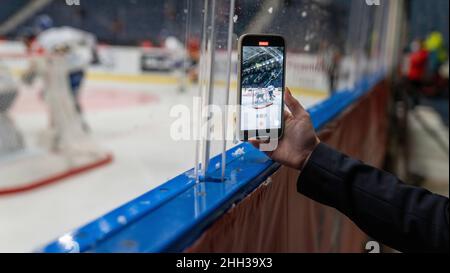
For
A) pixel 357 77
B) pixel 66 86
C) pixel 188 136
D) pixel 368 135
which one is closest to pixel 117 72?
pixel 66 86

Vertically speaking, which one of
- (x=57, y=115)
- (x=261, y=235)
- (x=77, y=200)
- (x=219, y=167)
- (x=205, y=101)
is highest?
(x=205, y=101)

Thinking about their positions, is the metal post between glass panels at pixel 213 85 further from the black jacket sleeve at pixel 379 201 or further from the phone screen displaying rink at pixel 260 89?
the black jacket sleeve at pixel 379 201

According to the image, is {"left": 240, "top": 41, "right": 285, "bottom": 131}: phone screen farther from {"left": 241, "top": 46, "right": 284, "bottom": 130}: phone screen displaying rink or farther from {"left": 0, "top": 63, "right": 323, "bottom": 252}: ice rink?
{"left": 0, "top": 63, "right": 323, "bottom": 252}: ice rink

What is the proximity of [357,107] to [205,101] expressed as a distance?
1649mm

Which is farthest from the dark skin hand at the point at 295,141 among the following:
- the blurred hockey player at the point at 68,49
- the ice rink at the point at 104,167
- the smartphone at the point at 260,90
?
the blurred hockey player at the point at 68,49

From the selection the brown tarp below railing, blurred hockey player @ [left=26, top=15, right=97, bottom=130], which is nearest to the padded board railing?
the brown tarp below railing

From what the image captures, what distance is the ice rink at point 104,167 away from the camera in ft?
7.18

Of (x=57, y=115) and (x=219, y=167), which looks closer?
(x=219, y=167)

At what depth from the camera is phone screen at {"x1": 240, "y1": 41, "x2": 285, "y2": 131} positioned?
0.76 metres

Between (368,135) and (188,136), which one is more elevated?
(188,136)

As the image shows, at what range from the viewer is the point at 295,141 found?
2.56 feet

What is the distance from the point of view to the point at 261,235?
820mm

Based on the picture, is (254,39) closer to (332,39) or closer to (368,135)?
(332,39)
